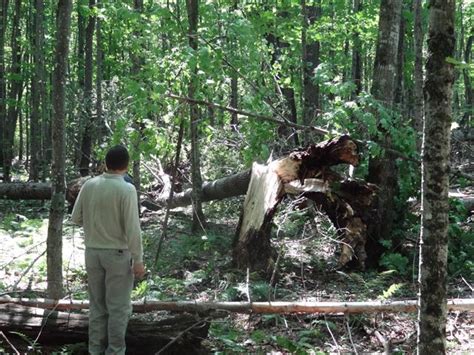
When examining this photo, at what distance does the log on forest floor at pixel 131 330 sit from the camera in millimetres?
5453

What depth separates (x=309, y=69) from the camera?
1465 centimetres

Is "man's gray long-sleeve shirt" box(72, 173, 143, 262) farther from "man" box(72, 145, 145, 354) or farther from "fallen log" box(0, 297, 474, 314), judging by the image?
"fallen log" box(0, 297, 474, 314)

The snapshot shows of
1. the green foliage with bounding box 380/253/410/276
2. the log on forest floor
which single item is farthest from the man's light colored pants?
the green foliage with bounding box 380/253/410/276

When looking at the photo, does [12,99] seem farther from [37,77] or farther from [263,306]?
[263,306]

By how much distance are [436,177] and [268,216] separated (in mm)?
4633

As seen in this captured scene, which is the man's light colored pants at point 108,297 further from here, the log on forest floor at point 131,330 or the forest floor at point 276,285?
the forest floor at point 276,285

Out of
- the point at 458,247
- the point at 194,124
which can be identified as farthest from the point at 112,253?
the point at 458,247

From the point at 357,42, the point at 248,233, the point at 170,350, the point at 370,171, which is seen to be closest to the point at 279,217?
the point at 248,233

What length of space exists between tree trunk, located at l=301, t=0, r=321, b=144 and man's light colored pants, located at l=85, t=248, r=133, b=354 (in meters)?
5.34

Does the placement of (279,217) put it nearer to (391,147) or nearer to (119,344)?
(391,147)

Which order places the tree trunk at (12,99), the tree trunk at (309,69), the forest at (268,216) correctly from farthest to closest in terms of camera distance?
1. the tree trunk at (12,99)
2. the tree trunk at (309,69)
3. the forest at (268,216)

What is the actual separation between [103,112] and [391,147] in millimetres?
9441

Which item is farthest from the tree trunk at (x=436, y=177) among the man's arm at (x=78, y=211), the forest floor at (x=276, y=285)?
the man's arm at (x=78, y=211)

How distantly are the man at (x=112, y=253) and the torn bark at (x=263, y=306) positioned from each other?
2.82ft
